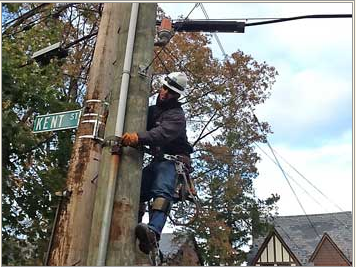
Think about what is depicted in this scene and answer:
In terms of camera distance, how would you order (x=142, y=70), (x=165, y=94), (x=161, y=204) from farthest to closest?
(x=165, y=94), (x=161, y=204), (x=142, y=70)

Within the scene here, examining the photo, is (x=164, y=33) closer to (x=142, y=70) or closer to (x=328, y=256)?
(x=142, y=70)

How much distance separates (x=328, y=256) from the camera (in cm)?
2562

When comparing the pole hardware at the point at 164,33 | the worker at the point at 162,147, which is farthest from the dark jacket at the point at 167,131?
the pole hardware at the point at 164,33

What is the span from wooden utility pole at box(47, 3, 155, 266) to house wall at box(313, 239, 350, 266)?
23.6 meters

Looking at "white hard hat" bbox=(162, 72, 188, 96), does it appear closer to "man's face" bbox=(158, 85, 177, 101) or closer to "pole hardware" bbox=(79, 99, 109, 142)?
"man's face" bbox=(158, 85, 177, 101)

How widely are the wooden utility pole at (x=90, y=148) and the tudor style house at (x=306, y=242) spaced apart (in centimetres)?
2367

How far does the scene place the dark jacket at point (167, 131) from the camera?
3053 mm

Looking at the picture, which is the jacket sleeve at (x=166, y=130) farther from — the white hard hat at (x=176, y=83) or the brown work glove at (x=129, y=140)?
the white hard hat at (x=176, y=83)

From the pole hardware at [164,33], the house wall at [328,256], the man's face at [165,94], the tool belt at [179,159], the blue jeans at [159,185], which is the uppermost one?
the house wall at [328,256]

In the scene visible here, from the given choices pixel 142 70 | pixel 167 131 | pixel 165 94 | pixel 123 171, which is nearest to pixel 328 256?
pixel 165 94

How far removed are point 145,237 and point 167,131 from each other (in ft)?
2.41

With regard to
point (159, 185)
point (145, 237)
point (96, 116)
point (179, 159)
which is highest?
point (96, 116)

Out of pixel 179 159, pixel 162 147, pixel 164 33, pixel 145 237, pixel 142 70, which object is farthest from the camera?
pixel 164 33

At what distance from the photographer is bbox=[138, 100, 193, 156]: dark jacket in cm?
305
